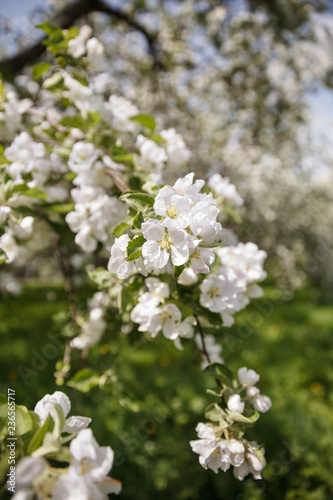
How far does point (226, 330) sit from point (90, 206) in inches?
137

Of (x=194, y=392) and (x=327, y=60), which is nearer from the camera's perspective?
(x=194, y=392)

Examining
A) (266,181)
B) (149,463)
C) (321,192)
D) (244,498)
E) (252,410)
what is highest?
(252,410)

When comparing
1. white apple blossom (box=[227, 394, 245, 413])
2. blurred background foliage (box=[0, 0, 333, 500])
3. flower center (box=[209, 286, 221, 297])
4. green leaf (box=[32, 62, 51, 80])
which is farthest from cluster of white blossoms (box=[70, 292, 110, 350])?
green leaf (box=[32, 62, 51, 80])

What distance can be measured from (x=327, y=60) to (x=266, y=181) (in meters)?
2.40

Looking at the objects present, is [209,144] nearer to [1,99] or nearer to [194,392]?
[194,392]

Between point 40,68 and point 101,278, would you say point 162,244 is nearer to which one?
point 101,278

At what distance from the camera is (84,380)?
50.6 inches

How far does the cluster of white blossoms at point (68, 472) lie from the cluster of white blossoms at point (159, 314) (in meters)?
0.37

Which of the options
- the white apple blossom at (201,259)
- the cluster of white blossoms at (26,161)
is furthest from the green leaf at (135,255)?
Answer: the cluster of white blossoms at (26,161)

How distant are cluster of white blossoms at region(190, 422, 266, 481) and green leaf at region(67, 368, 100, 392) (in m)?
0.50

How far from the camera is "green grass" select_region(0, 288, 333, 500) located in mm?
2045

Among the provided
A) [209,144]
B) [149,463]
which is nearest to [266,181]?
[209,144]

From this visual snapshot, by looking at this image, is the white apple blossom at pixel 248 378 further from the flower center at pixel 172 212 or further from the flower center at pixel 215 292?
the flower center at pixel 172 212

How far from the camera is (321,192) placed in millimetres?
9875
